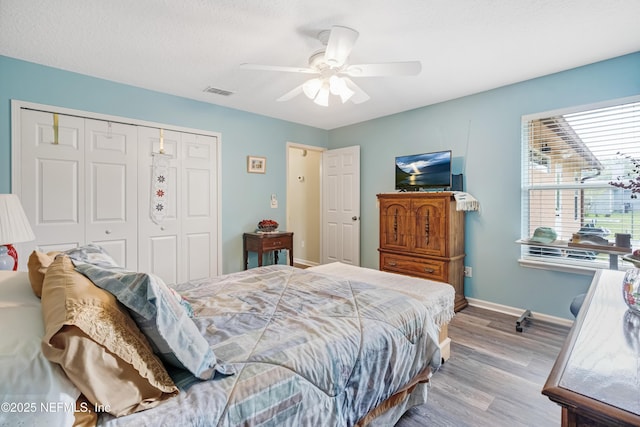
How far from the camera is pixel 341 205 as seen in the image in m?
5.16

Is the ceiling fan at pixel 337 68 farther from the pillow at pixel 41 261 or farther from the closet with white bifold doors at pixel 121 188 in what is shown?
the closet with white bifold doors at pixel 121 188

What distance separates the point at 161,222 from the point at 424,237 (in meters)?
3.08

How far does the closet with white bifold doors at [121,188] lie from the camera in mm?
2916

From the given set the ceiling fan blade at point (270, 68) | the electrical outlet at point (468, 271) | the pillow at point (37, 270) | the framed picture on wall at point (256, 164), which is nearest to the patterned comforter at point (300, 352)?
the pillow at point (37, 270)

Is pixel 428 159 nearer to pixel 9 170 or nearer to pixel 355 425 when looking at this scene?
pixel 355 425

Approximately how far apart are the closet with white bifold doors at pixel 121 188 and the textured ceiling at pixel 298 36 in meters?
0.57

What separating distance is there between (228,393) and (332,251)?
4.35m

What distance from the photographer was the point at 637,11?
208 cm

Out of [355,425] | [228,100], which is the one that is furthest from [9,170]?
[355,425]

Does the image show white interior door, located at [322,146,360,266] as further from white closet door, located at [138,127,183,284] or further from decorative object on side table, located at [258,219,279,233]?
white closet door, located at [138,127,183,284]

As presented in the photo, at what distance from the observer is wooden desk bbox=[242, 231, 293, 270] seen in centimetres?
416

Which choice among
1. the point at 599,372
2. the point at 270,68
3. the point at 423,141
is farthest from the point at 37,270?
the point at 423,141

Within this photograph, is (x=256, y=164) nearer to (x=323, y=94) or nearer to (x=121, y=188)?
(x=121, y=188)

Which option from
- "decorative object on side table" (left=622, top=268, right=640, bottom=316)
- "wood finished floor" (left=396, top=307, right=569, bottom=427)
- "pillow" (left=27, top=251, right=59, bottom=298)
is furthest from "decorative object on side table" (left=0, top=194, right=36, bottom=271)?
"decorative object on side table" (left=622, top=268, right=640, bottom=316)
